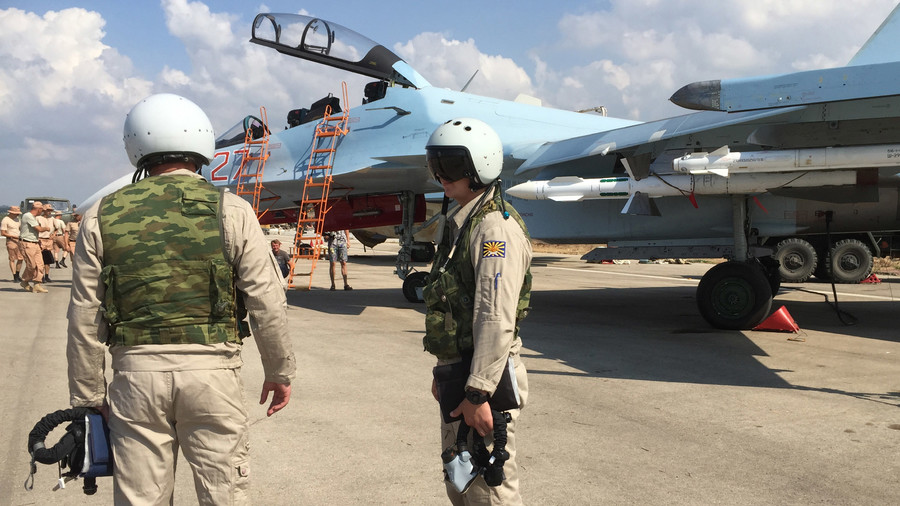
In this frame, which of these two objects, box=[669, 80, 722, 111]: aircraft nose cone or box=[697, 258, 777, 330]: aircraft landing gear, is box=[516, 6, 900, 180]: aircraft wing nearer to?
box=[669, 80, 722, 111]: aircraft nose cone

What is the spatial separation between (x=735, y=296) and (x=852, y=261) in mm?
9211

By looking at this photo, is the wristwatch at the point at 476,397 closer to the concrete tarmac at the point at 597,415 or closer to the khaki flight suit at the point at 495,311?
the khaki flight suit at the point at 495,311

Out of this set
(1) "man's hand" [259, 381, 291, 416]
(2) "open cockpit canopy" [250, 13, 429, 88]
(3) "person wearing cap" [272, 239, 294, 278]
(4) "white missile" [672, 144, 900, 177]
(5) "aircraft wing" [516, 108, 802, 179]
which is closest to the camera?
(1) "man's hand" [259, 381, 291, 416]

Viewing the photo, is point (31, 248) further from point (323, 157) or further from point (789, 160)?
point (789, 160)

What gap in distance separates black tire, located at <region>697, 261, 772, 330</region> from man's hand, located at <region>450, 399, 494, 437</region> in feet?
23.1

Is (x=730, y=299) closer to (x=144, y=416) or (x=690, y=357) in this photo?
(x=690, y=357)

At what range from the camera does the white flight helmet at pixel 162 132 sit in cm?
256

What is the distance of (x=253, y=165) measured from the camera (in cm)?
1221

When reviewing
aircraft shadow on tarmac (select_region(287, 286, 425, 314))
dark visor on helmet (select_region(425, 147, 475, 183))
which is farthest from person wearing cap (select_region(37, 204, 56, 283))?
dark visor on helmet (select_region(425, 147, 475, 183))

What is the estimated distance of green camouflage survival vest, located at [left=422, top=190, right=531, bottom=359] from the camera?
2.50 m

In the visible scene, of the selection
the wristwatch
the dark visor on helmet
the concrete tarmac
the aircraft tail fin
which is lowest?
the concrete tarmac

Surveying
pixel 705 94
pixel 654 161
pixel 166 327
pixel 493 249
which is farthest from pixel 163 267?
pixel 654 161

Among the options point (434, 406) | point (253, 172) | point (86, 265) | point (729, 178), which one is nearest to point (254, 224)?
point (86, 265)

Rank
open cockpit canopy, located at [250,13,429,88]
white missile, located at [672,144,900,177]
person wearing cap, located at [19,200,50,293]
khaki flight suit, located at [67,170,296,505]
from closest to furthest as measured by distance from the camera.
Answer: khaki flight suit, located at [67,170,296,505]
white missile, located at [672,144,900,177]
open cockpit canopy, located at [250,13,429,88]
person wearing cap, located at [19,200,50,293]
